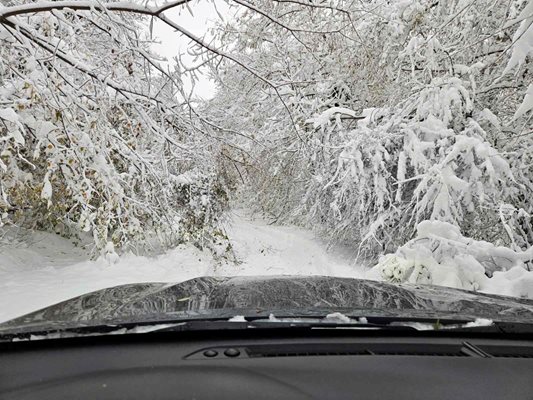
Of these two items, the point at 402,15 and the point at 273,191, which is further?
the point at 273,191

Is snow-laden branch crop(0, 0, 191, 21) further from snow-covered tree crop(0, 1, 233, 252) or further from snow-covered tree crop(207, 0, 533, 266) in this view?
snow-covered tree crop(207, 0, 533, 266)

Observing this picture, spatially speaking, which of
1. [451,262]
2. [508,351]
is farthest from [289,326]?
[451,262]

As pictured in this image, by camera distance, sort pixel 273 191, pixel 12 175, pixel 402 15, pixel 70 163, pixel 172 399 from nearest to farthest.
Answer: pixel 172 399
pixel 70 163
pixel 12 175
pixel 402 15
pixel 273 191

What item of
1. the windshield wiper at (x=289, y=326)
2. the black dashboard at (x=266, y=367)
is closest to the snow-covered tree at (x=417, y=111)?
the windshield wiper at (x=289, y=326)

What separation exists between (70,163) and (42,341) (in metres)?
3.83

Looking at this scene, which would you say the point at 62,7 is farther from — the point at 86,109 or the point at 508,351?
the point at 508,351

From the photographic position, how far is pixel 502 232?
25.5 feet

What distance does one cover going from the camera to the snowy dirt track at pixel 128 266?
23.5 feet

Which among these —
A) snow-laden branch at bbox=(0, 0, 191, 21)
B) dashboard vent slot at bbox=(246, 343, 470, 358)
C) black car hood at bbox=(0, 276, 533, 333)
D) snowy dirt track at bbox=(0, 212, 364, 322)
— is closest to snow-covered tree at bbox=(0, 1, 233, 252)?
snow-laden branch at bbox=(0, 0, 191, 21)

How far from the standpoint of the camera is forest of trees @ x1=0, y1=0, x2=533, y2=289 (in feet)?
15.0

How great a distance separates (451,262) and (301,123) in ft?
12.2

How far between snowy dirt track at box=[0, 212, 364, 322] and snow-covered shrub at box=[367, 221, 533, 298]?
3.67 m

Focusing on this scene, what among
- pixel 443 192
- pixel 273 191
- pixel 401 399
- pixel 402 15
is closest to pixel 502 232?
pixel 443 192

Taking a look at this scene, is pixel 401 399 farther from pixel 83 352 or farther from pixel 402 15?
pixel 402 15
